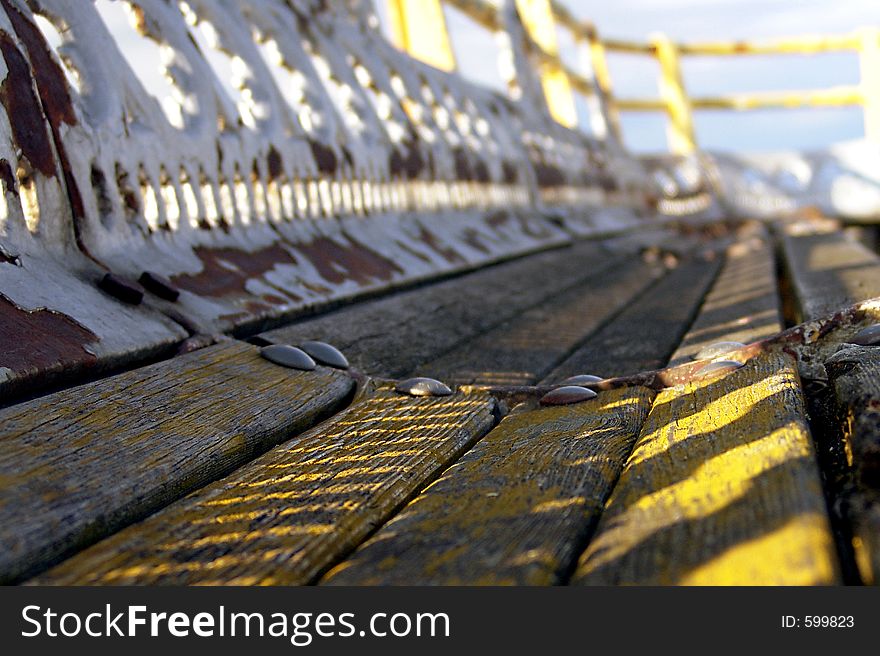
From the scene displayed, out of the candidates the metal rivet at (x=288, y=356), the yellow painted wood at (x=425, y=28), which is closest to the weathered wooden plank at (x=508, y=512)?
the metal rivet at (x=288, y=356)

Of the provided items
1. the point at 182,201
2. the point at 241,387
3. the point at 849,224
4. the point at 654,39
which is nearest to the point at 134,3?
the point at 182,201

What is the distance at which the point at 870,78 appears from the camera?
41.0 ft

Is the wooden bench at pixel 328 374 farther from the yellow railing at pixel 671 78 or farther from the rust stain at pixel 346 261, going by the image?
the yellow railing at pixel 671 78

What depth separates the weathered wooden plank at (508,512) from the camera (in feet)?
2.50

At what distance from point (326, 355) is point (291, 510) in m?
0.71

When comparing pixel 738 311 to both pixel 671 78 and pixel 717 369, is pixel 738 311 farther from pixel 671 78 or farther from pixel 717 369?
pixel 671 78

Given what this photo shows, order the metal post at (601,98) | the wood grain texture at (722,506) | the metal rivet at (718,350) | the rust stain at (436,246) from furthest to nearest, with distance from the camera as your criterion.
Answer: the metal post at (601,98)
the rust stain at (436,246)
the metal rivet at (718,350)
the wood grain texture at (722,506)

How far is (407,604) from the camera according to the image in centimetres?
70

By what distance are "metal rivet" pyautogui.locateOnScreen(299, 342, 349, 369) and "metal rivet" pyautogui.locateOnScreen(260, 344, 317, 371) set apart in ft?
0.12

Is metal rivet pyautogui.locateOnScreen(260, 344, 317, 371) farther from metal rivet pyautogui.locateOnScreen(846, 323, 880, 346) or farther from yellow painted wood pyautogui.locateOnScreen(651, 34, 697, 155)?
yellow painted wood pyautogui.locateOnScreen(651, 34, 697, 155)

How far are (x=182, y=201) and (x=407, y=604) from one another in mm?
1609

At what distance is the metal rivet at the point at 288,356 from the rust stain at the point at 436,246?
169 centimetres

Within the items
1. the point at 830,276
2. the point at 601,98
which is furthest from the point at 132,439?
the point at 601,98

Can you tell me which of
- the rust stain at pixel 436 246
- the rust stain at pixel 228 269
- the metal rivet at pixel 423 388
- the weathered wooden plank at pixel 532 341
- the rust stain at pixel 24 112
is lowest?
the weathered wooden plank at pixel 532 341
